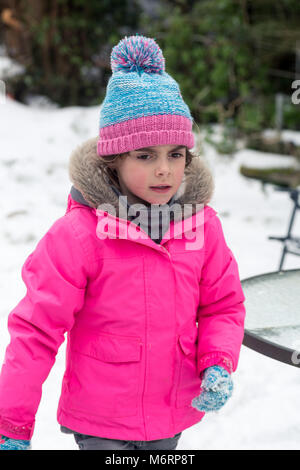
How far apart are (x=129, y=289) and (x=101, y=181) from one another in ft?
0.95

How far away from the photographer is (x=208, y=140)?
8164mm

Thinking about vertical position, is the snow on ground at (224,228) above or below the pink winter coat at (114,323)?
below

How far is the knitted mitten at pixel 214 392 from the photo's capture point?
1.35 metres

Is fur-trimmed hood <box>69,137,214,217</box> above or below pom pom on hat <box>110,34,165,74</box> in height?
below

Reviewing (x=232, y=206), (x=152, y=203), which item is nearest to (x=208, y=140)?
(x=232, y=206)

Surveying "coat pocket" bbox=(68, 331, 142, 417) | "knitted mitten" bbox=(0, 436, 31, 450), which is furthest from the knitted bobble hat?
"knitted mitten" bbox=(0, 436, 31, 450)

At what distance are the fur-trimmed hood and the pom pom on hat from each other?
230mm

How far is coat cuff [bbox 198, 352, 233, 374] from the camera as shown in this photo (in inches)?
55.5

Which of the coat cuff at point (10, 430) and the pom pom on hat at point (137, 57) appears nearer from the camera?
the coat cuff at point (10, 430)

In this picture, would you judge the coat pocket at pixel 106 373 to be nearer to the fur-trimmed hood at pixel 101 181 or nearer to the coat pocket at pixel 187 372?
the coat pocket at pixel 187 372

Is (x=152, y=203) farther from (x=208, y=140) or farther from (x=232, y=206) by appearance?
(x=208, y=140)

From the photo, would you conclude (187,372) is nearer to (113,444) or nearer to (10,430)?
(113,444)

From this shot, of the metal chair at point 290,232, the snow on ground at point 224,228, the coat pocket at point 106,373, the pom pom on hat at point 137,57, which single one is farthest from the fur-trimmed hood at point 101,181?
the metal chair at point 290,232

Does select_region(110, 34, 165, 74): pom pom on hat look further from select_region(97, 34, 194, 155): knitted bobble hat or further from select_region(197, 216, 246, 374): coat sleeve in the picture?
select_region(197, 216, 246, 374): coat sleeve
